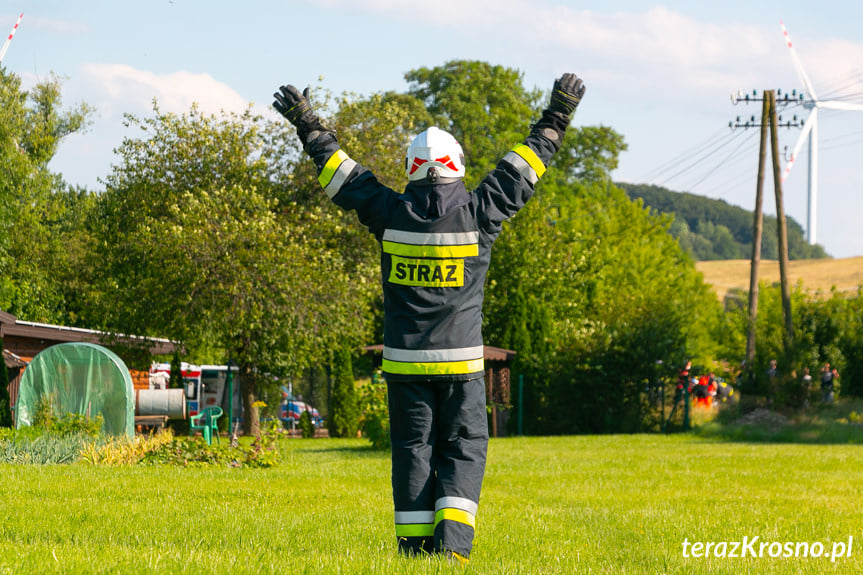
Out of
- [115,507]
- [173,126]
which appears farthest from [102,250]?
[115,507]

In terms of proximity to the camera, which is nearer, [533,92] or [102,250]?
[102,250]

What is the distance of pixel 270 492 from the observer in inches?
428

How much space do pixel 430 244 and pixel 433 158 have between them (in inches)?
21.3

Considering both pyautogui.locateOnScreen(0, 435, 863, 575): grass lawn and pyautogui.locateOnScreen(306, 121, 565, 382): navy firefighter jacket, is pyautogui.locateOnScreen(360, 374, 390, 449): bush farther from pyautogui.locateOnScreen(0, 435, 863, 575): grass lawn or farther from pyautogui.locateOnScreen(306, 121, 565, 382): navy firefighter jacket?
pyautogui.locateOnScreen(306, 121, 565, 382): navy firefighter jacket

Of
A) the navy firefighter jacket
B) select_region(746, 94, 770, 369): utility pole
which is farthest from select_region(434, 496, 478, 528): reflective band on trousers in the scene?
select_region(746, 94, 770, 369): utility pole

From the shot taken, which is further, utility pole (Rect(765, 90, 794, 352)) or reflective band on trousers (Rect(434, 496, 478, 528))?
utility pole (Rect(765, 90, 794, 352))

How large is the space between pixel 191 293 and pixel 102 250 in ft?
14.3

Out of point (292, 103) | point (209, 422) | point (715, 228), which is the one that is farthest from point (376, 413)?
point (715, 228)

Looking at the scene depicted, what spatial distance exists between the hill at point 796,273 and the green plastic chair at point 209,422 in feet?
235

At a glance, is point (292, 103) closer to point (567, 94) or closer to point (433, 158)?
point (433, 158)

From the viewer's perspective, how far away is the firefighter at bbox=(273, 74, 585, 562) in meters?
5.71

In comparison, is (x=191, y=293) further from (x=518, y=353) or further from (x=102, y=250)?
(x=518, y=353)

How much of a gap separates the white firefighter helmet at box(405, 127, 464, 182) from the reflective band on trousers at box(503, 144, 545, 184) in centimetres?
31

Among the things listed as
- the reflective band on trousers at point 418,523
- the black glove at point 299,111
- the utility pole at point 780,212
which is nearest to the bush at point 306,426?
the utility pole at point 780,212
